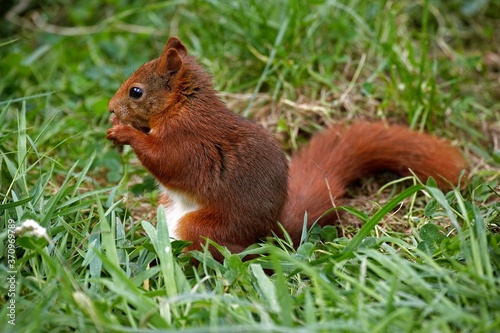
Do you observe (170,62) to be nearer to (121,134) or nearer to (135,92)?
(135,92)

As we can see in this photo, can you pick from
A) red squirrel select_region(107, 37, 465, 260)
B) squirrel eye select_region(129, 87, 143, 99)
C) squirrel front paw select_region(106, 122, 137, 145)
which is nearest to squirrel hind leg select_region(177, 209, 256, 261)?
red squirrel select_region(107, 37, 465, 260)

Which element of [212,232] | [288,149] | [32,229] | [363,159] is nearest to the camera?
[32,229]

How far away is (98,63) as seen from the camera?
4605mm

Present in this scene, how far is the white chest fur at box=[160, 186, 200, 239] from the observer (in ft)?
9.30

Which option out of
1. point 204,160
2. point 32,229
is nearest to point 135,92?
point 204,160

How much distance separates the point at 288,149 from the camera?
12.7ft

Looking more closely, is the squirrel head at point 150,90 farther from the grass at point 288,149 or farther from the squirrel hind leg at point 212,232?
the squirrel hind leg at point 212,232

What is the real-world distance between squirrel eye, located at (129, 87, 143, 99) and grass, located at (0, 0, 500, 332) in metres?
0.40

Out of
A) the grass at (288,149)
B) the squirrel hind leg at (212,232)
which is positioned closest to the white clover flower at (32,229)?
the grass at (288,149)

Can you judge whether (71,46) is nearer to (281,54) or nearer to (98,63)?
(98,63)

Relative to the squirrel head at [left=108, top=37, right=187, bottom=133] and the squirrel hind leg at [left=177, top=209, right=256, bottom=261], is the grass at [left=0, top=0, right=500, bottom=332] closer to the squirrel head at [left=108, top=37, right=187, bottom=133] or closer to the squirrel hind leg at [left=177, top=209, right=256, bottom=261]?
the squirrel hind leg at [left=177, top=209, right=256, bottom=261]

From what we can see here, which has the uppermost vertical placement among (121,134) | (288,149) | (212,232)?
(121,134)

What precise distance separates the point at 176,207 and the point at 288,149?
3.62ft

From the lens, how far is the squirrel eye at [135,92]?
2959mm
